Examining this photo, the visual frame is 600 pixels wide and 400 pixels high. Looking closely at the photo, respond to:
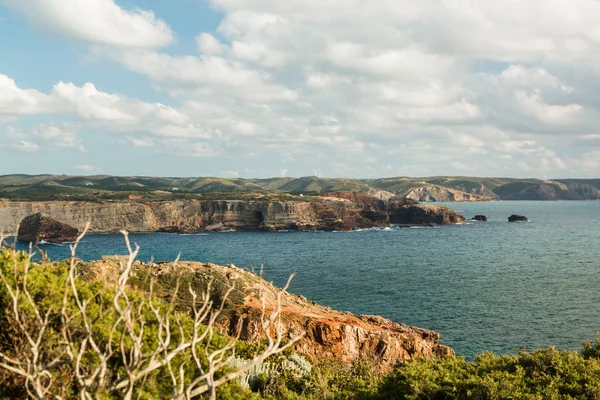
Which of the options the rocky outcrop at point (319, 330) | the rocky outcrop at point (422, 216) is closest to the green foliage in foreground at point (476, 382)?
the rocky outcrop at point (319, 330)

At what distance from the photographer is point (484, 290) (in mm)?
59062

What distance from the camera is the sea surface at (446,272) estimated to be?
145ft

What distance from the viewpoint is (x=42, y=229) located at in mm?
117688

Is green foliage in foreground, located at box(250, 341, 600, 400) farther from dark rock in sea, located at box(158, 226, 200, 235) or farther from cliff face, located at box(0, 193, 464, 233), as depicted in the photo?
dark rock in sea, located at box(158, 226, 200, 235)

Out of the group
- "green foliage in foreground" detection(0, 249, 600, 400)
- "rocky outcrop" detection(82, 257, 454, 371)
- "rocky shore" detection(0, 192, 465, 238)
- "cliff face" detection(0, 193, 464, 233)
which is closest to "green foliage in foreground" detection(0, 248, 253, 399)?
"green foliage in foreground" detection(0, 249, 600, 400)

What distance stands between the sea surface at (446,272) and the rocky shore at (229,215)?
7482 millimetres

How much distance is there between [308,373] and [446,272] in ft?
180

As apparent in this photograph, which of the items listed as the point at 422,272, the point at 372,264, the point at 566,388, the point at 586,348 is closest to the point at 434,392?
the point at 566,388

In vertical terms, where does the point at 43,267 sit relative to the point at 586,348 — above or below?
above

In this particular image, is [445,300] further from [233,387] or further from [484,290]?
[233,387]

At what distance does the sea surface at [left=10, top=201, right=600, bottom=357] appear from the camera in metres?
44.2

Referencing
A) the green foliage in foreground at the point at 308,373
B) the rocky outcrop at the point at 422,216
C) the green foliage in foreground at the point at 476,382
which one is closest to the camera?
the green foliage in foreground at the point at 308,373

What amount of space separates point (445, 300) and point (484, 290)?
8.38 m

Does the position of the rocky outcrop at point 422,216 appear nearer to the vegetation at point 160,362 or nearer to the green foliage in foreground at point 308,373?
the vegetation at point 160,362
